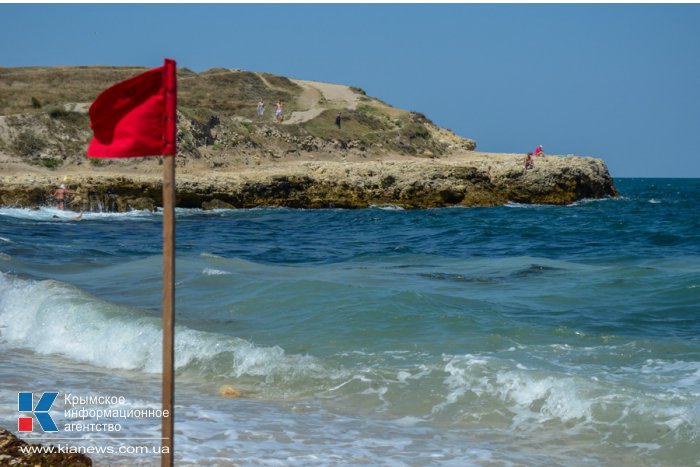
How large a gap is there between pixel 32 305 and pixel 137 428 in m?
5.75

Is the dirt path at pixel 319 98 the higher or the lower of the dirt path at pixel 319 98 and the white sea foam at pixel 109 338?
the higher

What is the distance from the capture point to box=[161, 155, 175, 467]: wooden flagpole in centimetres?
388

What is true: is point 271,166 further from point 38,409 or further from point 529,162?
point 38,409

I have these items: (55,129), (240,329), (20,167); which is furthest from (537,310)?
(55,129)

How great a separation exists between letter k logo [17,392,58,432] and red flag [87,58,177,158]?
2733 millimetres

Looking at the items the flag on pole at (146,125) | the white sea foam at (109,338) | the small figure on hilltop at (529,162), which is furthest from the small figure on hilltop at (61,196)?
the flag on pole at (146,125)

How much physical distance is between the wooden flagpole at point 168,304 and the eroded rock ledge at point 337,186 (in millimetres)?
27267

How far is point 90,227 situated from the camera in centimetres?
2486

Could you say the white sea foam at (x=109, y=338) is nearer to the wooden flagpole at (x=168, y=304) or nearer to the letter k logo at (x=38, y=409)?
the letter k logo at (x=38, y=409)

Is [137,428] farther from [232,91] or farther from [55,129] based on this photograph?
[232,91]

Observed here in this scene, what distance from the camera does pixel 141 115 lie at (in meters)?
3.96

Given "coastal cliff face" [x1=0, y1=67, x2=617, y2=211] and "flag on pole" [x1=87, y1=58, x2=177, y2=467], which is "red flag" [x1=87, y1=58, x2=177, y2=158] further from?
"coastal cliff face" [x1=0, y1=67, x2=617, y2=211]

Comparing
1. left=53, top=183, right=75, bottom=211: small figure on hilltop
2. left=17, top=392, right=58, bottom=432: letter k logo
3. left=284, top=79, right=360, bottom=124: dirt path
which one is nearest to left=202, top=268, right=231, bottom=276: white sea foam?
left=17, top=392, right=58, bottom=432: letter k logo

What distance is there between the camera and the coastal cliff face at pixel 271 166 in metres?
31.7
